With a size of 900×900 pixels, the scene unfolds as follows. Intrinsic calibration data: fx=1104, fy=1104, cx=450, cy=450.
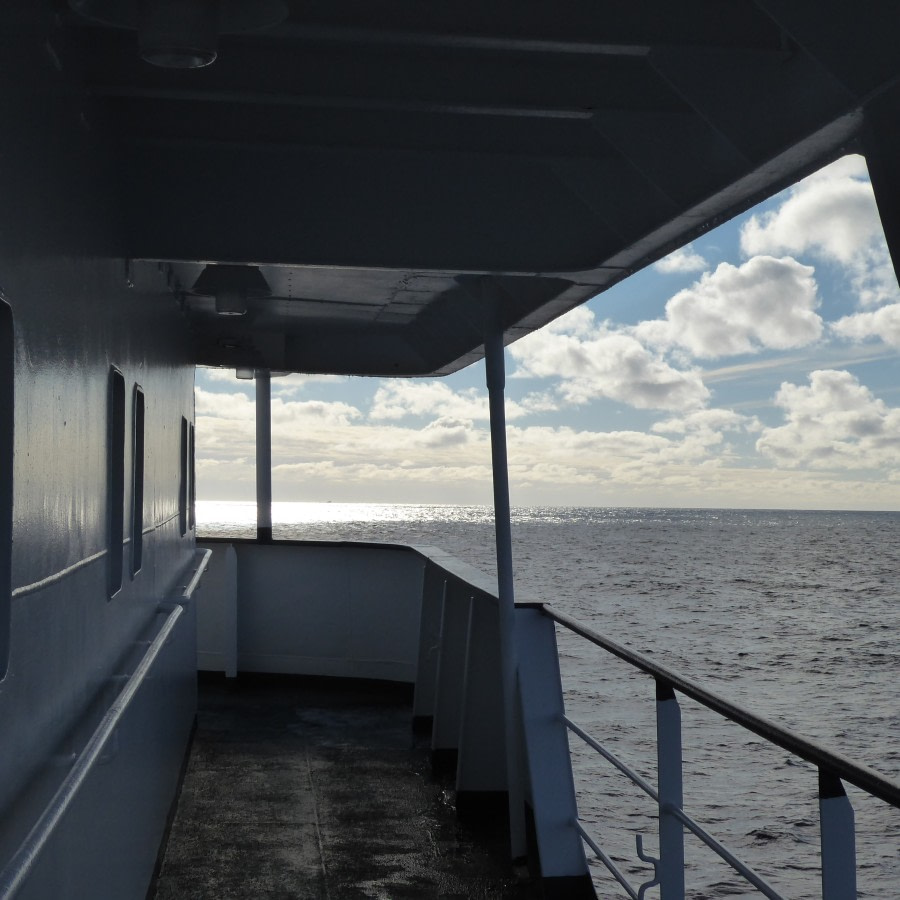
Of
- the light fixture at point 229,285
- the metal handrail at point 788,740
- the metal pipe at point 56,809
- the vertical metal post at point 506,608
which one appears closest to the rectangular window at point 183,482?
the light fixture at point 229,285

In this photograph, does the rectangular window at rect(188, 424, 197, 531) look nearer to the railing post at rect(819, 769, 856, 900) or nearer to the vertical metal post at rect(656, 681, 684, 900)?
A: the vertical metal post at rect(656, 681, 684, 900)

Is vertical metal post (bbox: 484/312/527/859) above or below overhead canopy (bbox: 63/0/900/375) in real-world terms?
below

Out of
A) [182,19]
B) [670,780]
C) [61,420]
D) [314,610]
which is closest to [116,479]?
[61,420]

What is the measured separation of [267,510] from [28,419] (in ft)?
20.2

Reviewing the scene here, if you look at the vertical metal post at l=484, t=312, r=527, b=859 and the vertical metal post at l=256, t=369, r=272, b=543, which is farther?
the vertical metal post at l=256, t=369, r=272, b=543

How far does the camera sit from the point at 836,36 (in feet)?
5.84

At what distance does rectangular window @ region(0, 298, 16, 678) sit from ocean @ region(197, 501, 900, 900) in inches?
44.2

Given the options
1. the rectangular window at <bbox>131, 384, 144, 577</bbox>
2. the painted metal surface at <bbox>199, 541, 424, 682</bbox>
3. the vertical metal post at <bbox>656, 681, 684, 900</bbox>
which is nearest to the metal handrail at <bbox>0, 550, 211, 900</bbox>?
the rectangular window at <bbox>131, 384, 144, 577</bbox>

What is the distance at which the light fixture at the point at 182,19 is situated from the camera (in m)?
1.88

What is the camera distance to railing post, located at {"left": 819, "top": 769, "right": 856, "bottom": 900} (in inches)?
50.7

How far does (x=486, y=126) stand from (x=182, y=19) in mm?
1220

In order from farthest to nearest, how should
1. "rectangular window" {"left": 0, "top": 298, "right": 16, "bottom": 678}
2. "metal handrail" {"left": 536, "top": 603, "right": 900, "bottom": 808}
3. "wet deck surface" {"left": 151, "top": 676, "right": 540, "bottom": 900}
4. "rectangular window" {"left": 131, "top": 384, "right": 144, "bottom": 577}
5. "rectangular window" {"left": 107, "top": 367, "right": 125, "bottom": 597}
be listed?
"wet deck surface" {"left": 151, "top": 676, "right": 540, "bottom": 900}
"rectangular window" {"left": 131, "top": 384, "right": 144, "bottom": 577}
"rectangular window" {"left": 107, "top": 367, "right": 125, "bottom": 597}
"rectangular window" {"left": 0, "top": 298, "right": 16, "bottom": 678}
"metal handrail" {"left": 536, "top": 603, "right": 900, "bottom": 808}

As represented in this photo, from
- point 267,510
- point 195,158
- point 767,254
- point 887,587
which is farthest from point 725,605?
point 195,158

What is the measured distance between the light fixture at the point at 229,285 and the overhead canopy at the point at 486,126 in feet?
4.00
